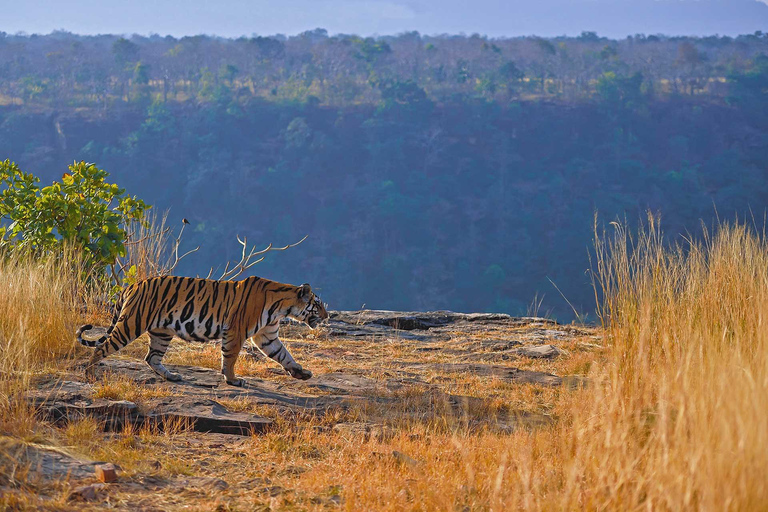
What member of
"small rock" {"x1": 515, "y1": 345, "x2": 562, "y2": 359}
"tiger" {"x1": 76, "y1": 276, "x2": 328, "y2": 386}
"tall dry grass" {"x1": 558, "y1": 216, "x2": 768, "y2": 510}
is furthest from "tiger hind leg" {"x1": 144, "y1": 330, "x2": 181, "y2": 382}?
"small rock" {"x1": 515, "y1": 345, "x2": 562, "y2": 359}

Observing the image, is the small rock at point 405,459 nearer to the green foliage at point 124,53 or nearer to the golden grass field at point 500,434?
the golden grass field at point 500,434

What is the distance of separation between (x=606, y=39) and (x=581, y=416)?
392ft

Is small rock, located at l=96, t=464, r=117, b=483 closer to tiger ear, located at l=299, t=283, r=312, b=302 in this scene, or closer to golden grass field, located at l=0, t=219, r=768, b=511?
golden grass field, located at l=0, t=219, r=768, b=511

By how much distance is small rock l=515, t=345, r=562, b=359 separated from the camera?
8.73m

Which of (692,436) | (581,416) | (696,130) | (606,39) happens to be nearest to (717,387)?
(692,436)

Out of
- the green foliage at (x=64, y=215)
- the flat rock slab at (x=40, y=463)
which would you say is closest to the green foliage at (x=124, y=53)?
the green foliage at (x=64, y=215)

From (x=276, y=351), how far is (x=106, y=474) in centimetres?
288

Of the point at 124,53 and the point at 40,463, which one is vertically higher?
the point at 124,53

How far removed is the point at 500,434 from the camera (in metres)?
5.26

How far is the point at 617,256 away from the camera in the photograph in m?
6.20

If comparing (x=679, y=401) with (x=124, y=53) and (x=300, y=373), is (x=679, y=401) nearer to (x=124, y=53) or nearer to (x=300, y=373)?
(x=300, y=373)

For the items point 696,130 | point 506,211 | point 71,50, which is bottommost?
point 506,211

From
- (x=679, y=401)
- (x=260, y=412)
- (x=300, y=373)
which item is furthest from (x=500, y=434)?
(x=300, y=373)

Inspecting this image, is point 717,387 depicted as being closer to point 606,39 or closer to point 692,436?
point 692,436
